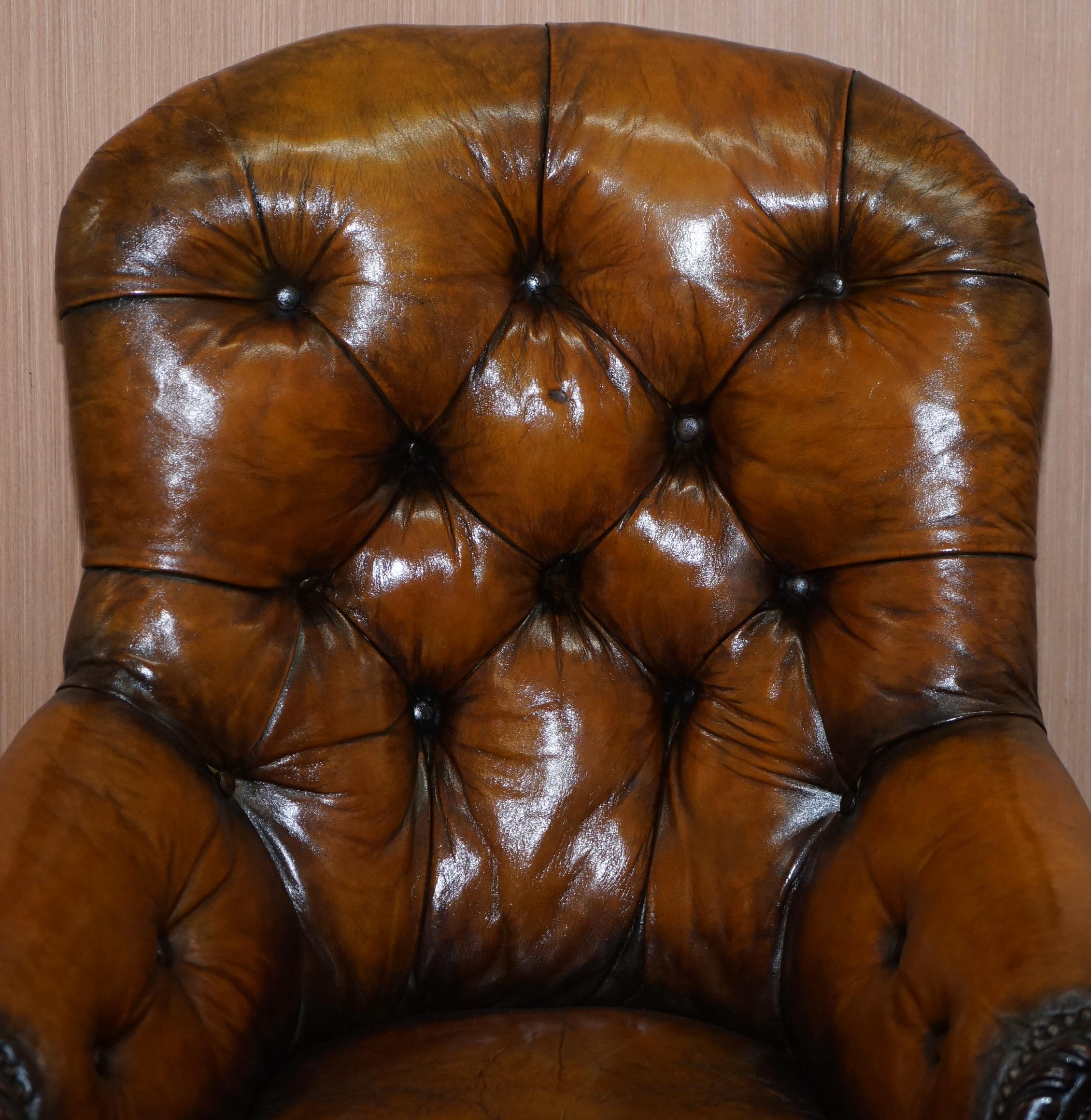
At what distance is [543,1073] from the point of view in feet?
2.48

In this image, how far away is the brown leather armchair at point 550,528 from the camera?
82 cm

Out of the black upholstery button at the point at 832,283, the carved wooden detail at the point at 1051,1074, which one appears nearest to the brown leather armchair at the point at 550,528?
the black upholstery button at the point at 832,283

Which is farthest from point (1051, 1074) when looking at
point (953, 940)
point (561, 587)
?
point (561, 587)

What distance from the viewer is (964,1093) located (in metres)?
0.61

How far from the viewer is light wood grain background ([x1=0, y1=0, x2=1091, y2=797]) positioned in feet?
3.61

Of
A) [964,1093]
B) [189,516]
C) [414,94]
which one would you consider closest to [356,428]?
[189,516]

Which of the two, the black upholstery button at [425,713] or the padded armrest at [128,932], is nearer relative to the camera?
the padded armrest at [128,932]

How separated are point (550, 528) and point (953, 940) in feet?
1.35

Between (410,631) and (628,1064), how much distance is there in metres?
0.34

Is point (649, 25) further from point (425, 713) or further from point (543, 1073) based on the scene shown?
point (543, 1073)

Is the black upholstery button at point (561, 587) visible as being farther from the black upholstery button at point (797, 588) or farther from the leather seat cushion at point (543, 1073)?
the leather seat cushion at point (543, 1073)

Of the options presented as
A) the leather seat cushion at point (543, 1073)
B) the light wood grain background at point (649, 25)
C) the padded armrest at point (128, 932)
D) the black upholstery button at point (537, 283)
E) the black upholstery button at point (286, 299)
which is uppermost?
the light wood grain background at point (649, 25)

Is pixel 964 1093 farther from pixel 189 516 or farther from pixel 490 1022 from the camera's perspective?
pixel 189 516

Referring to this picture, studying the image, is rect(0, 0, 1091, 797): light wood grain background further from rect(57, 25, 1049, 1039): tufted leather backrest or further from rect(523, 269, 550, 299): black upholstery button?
rect(523, 269, 550, 299): black upholstery button
